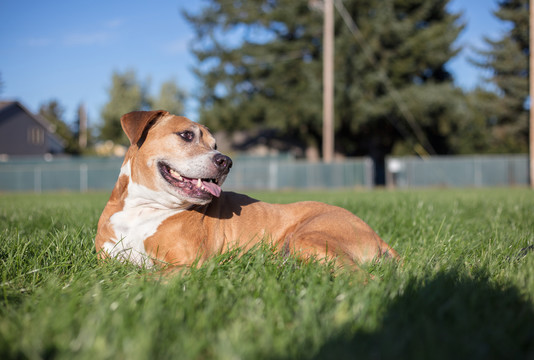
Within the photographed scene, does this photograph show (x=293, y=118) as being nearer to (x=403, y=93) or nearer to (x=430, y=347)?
(x=403, y=93)

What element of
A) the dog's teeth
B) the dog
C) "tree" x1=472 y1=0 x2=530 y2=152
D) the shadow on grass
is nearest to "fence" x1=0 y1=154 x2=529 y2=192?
"tree" x1=472 y1=0 x2=530 y2=152

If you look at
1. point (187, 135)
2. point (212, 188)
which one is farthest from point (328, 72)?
point (212, 188)

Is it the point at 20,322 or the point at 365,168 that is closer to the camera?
the point at 20,322

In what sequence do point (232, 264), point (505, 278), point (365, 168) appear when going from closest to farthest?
point (505, 278) < point (232, 264) < point (365, 168)

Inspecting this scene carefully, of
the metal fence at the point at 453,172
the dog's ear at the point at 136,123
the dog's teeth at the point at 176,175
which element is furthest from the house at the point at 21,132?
the dog's teeth at the point at 176,175

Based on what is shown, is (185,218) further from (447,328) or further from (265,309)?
(447,328)

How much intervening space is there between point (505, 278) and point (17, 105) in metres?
42.7

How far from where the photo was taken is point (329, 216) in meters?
3.67

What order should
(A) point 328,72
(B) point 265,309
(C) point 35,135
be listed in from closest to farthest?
1. (B) point 265,309
2. (A) point 328,72
3. (C) point 35,135

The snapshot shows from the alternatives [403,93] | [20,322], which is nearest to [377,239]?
[20,322]

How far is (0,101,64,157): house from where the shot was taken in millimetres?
36438

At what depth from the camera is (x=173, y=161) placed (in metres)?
3.45

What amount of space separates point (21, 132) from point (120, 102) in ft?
63.7

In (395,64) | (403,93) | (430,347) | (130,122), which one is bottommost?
(430,347)
